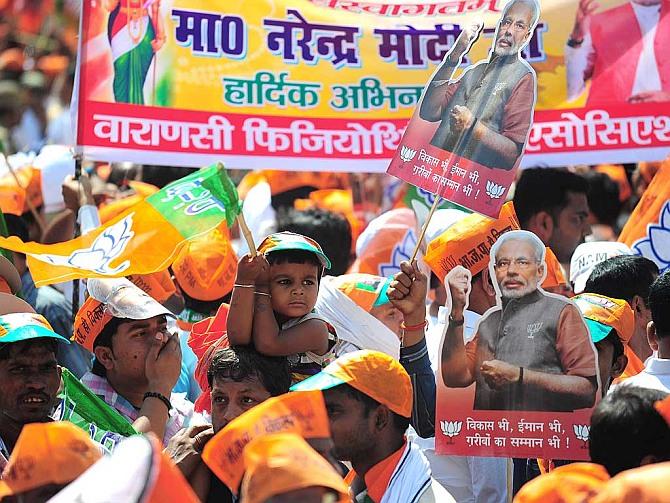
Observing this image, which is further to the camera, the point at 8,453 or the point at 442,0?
the point at 442,0

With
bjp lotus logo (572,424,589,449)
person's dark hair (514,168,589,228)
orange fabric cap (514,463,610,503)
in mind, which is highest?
person's dark hair (514,168,589,228)

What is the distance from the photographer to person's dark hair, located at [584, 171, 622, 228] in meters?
9.54

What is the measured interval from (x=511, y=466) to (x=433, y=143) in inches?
46.3

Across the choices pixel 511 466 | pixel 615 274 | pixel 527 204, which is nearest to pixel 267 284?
pixel 511 466

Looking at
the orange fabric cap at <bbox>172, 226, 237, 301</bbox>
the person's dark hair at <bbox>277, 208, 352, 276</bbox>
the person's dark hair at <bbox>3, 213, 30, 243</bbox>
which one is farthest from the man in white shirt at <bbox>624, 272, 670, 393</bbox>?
the person's dark hair at <bbox>3, 213, 30, 243</bbox>

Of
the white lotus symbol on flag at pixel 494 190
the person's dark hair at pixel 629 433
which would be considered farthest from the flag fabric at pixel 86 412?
the person's dark hair at pixel 629 433

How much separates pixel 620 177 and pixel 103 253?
5.56m

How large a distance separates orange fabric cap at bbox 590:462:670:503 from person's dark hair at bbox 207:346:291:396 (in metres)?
1.88

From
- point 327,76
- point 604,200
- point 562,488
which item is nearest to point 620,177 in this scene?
point 604,200

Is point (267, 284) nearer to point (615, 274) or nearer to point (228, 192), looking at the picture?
point (228, 192)

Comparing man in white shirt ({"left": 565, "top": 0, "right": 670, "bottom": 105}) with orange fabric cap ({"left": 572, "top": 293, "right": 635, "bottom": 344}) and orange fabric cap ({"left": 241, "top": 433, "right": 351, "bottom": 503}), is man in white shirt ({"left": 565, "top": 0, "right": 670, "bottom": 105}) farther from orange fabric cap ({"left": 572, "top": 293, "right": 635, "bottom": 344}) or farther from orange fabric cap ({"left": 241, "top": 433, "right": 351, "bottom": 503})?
orange fabric cap ({"left": 241, "top": 433, "right": 351, "bottom": 503})

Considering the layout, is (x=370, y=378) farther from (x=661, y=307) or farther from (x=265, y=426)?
(x=661, y=307)

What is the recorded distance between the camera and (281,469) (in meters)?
3.32

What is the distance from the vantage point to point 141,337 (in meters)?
5.70
